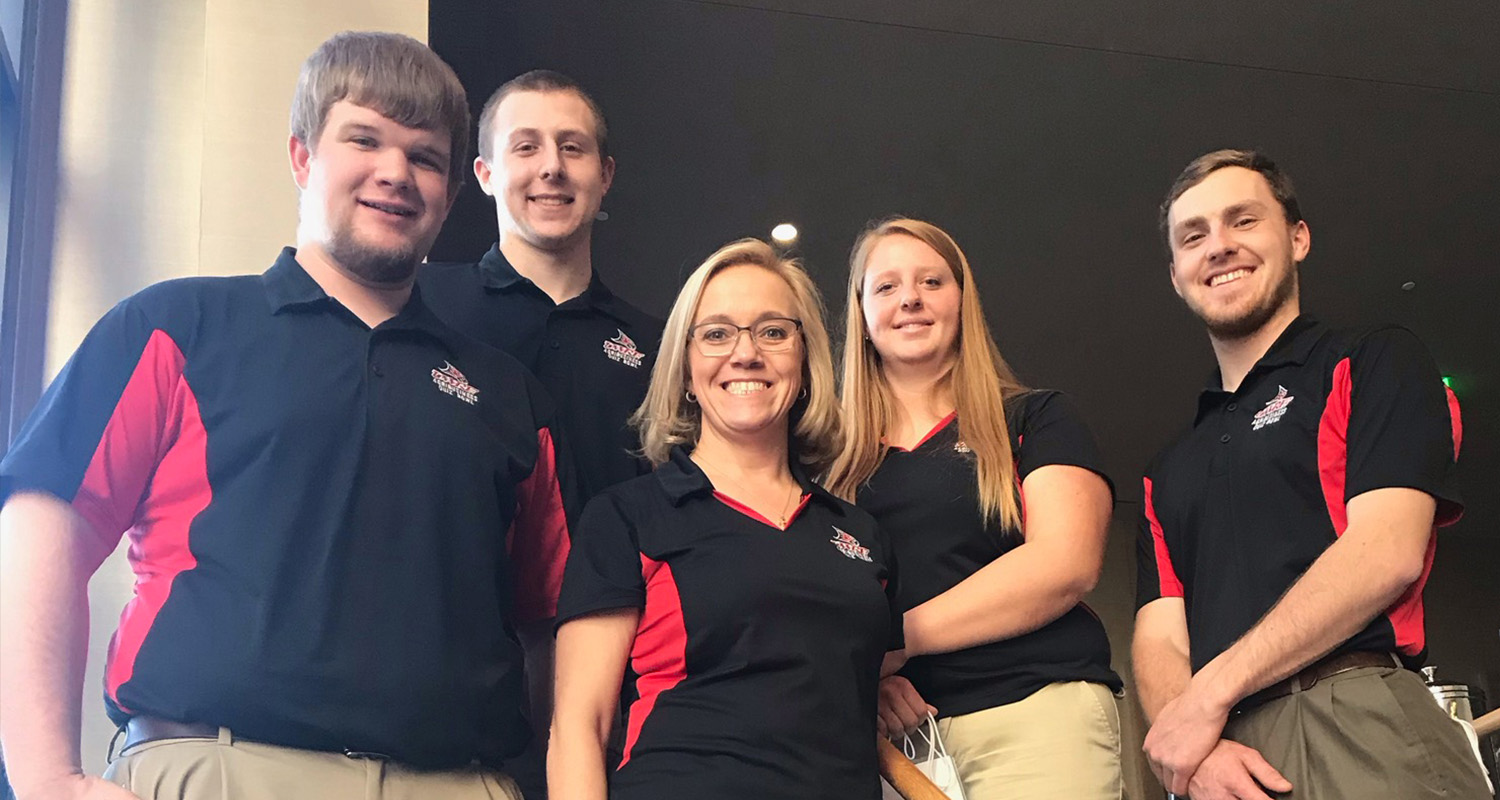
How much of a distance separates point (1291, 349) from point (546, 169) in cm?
137

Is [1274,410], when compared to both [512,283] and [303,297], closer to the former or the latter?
[512,283]

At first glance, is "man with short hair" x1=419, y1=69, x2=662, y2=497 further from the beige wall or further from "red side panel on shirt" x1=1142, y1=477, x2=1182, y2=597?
"red side panel on shirt" x1=1142, y1=477, x2=1182, y2=597

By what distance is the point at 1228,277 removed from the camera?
8.09 feet

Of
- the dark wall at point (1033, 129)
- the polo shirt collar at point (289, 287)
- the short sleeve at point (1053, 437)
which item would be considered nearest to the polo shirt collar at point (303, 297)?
the polo shirt collar at point (289, 287)

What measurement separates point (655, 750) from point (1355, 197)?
5251mm

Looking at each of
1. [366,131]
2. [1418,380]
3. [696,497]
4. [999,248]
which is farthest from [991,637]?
[999,248]

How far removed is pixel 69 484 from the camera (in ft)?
5.18

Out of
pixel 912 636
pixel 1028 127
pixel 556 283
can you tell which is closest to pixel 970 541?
pixel 912 636

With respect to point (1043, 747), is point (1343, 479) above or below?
above

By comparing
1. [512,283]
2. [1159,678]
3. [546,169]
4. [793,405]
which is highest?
[546,169]

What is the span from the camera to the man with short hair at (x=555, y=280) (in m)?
2.40

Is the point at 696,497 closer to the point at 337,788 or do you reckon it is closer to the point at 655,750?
the point at 655,750

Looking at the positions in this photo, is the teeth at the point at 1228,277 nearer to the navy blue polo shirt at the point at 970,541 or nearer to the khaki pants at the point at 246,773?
the navy blue polo shirt at the point at 970,541

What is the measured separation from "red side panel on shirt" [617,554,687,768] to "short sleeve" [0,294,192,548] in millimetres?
651
